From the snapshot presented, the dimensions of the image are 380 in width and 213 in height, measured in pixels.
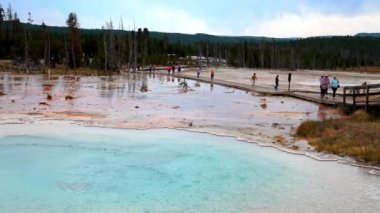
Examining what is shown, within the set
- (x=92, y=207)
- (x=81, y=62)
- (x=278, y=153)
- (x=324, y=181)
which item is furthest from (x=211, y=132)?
(x=81, y=62)

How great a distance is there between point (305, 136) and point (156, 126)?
6500mm

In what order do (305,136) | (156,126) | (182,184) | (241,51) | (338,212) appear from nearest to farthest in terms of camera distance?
1. (338,212)
2. (182,184)
3. (305,136)
4. (156,126)
5. (241,51)

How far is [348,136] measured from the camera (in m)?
17.8

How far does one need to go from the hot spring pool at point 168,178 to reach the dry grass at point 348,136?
139 centimetres

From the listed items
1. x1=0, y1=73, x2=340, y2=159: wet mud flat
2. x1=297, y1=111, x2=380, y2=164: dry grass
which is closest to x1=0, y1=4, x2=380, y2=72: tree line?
x1=0, y1=73, x2=340, y2=159: wet mud flat

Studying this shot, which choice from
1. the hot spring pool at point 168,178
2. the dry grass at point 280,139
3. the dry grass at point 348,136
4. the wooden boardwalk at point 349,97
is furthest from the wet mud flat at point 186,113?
the hot spring pool at point 168,178

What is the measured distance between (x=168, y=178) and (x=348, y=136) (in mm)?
7788

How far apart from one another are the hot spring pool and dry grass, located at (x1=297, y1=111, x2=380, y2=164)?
1.39m

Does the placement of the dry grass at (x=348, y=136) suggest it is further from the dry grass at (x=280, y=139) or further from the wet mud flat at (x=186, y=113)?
the dry grass at (x=280, y=139)

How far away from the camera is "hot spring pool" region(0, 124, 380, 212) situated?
10695mm

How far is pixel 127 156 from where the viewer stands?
51.2 feet

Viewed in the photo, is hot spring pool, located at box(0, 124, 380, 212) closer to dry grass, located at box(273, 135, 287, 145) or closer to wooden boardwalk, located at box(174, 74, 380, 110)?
dry grass, located at box(273, 135, 287, 145)

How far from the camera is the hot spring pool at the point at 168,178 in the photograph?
421 inches

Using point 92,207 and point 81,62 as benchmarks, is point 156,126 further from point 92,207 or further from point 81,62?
point 81,62
